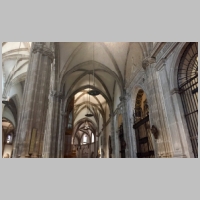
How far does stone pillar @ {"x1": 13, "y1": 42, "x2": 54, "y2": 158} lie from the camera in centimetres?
506

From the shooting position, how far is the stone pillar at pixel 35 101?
5.06 meters

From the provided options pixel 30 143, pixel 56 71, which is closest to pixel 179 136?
pixel 30 143

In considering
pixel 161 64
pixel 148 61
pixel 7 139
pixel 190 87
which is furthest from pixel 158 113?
pixel 7 139

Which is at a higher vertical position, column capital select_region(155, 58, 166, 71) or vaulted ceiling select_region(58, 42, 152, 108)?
vaulted ceiling select_region(58, 42, 152, 108)

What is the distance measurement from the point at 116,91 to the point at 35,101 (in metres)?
11.4

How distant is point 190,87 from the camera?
628cm

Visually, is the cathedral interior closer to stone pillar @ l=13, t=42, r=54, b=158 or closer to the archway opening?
stone pillar @ l=13, t=42, r=54, b=158

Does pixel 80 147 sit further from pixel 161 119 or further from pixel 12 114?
pixel 161 119

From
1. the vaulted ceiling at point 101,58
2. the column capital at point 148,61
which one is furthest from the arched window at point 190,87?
the vaulted ceiling at point 101,58

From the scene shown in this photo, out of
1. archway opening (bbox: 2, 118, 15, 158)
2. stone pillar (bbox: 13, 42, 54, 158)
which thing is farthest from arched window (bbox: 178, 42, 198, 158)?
archway opening (bbox: 2, 118, 15, 158)

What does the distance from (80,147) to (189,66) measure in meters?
33.0

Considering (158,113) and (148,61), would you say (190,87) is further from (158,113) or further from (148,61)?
(148,61)

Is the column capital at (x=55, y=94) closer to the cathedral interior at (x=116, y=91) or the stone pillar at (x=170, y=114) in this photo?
the cathedral interior at (x=116, y=91)

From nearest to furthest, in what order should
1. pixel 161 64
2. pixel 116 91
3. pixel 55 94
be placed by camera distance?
pixel 161 64 < pixel 55 94 < pixel 116 91
